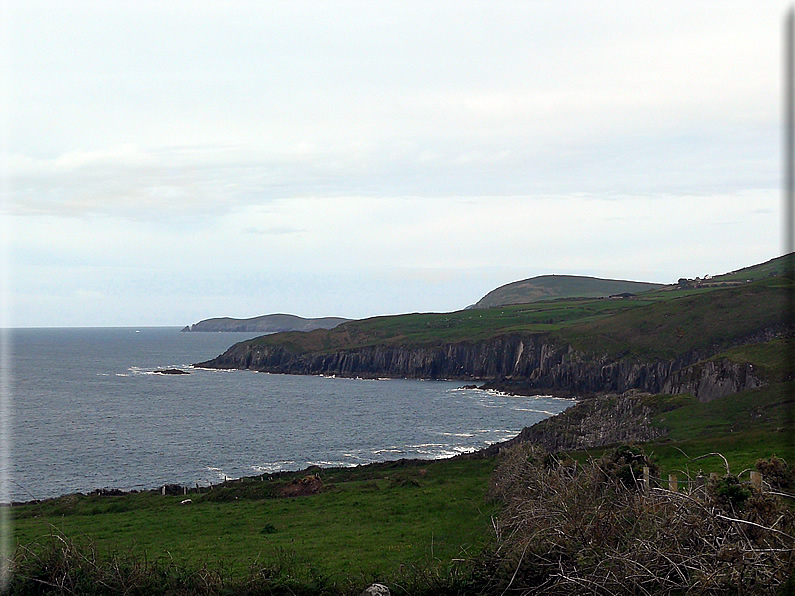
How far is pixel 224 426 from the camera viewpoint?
97.9 metres

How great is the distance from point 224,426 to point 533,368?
82038 millimetres

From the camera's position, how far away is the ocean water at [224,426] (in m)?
69.8

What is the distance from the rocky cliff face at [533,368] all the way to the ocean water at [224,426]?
42.0 feet

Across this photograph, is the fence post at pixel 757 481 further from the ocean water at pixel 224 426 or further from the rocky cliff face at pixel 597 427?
the ocean water at pixel 224 426

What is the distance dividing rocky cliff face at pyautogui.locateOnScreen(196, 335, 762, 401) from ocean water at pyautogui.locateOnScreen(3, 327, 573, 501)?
12.8 m

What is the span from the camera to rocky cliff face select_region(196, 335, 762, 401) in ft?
288

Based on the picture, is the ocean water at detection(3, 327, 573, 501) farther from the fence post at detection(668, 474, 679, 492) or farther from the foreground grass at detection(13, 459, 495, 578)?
the fence post at detection(668, 474, 679, 492)

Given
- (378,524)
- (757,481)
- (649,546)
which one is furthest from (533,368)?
(649,546)

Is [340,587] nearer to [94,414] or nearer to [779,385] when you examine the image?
[779,385]

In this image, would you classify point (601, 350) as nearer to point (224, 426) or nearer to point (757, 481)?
point (224, 426)

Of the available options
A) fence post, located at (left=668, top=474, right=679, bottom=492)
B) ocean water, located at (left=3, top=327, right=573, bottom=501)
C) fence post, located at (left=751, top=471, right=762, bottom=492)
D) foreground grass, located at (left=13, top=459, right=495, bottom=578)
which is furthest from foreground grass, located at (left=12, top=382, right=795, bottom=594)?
ocean water, located at (left=3, top=327, right=573, bottom=501)

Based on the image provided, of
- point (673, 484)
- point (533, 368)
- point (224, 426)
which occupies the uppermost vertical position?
point (673, 484)

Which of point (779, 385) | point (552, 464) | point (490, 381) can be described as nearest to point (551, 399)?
point (490, 381)

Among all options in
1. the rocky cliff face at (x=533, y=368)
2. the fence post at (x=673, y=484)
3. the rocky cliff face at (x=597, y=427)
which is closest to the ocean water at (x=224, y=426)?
the rocky cliff face at (x=597, y=427)
